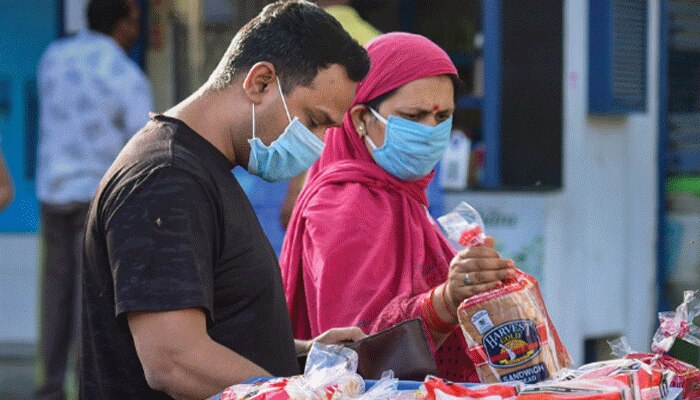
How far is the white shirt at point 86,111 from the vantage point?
19.3 ft

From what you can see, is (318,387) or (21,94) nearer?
(318,387)

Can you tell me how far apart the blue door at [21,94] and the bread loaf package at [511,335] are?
592cm


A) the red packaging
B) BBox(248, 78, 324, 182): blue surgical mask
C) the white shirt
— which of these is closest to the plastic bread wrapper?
the red packaging

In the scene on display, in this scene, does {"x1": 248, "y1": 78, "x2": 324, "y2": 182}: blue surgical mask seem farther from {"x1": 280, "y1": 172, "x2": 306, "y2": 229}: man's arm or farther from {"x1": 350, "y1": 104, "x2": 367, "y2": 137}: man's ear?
{"x1": 280, "y1": 172, "x2": 306, "y2": 229}: man's arm

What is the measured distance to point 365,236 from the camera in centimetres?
316

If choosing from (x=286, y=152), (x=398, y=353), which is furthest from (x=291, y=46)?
(x=398, y=353)

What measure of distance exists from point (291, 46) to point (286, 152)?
8.1 inches

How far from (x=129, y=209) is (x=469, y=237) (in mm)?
786

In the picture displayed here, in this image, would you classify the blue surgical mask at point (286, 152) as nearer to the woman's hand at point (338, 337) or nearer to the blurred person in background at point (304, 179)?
the woman's hand at point (338, 337)

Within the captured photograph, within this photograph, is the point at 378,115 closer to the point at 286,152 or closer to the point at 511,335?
the point at 286,152

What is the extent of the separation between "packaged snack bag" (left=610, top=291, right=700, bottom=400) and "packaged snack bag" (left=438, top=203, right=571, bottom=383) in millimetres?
154

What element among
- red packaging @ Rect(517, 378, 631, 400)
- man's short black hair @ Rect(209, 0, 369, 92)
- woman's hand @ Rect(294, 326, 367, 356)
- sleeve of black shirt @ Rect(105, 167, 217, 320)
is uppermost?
man's short black hair @ Rect(209, 0, 369, 92)

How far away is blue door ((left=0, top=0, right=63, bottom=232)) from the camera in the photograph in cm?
827

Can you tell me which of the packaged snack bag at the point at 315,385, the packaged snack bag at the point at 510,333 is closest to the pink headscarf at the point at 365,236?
the packaged snack bag at the point at 510,333
